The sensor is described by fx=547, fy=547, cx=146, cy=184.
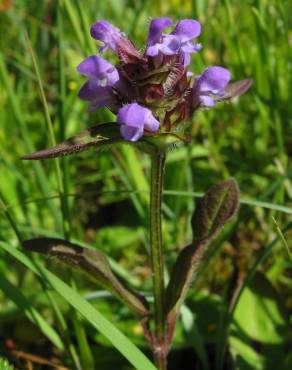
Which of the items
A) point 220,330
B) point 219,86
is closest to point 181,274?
point 220,330

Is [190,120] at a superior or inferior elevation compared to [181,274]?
superior

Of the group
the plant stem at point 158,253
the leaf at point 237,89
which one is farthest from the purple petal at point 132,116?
the leaf at point 237,89

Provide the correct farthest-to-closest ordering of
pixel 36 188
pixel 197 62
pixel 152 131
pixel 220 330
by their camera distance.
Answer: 1. pixel 36 188
2. pixel 197 62
3. pixel 220 330
4. pixel 152 131

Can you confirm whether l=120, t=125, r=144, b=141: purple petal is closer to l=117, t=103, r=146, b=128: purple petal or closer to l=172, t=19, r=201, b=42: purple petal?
l=117, t=103, r=146, b=128: purple petal

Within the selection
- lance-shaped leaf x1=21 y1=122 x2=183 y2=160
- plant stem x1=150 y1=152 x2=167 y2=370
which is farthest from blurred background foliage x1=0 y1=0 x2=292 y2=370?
lance-shaped leaf x1=21 y1=122 x2=183 y2=160

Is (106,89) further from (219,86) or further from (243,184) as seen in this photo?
(243,184)

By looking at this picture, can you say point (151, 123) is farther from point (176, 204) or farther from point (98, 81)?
point (176, 204)
